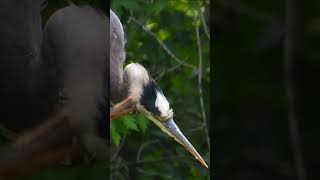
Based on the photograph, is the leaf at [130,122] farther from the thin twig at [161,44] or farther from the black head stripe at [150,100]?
the thin twig at [161,44]

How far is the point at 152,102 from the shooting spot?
2236 mm

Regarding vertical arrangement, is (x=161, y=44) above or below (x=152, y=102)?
above

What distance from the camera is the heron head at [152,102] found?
2.23m

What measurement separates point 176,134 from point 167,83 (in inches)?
4.9

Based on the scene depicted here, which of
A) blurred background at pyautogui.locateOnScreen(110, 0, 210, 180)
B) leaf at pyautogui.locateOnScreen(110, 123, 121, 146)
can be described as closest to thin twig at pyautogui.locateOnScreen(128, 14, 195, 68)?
blurred background at pyautogui.locateOnScreen(110, 0, 210, 180)

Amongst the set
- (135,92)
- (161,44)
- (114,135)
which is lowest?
(114,135)

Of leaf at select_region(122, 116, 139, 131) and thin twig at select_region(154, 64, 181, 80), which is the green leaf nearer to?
thin twig at select_region(154, 64, 181, 80)

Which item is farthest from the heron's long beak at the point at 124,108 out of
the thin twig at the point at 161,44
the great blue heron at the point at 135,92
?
the thin twig at the point at 161,44
